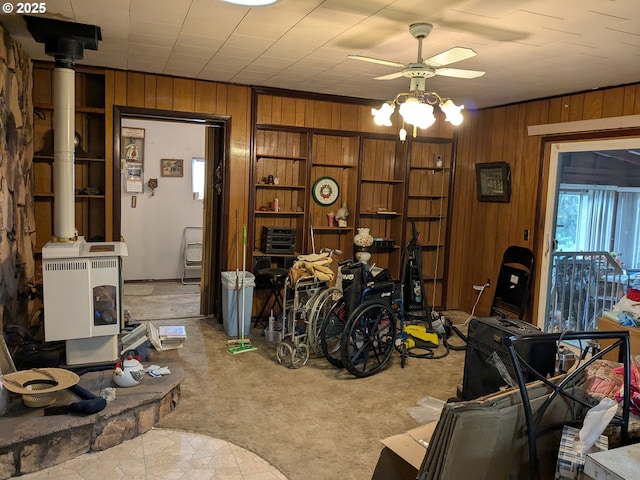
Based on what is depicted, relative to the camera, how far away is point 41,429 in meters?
2.55

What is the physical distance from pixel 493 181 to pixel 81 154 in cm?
423

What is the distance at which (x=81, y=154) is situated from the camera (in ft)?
14.8

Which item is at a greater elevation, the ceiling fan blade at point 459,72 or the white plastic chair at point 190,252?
the ceiling fan blade at point 459,72

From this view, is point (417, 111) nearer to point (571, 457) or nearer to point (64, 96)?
point (571, 457)

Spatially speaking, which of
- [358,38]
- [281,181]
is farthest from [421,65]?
[281,181]

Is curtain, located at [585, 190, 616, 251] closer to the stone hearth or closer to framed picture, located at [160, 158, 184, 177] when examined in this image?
the stone hearth

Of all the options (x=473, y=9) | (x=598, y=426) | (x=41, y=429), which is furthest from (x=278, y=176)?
(x=598, y=426)

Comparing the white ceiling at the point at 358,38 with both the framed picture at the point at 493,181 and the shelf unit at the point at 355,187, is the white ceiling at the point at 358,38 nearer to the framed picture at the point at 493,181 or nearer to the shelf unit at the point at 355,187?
the shelf unit at the point at 355,187

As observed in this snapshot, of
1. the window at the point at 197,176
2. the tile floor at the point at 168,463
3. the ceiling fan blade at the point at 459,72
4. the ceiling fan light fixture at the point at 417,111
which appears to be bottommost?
the tile floor at the point at 168,463

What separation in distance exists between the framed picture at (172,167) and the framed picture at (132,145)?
11.4 inches

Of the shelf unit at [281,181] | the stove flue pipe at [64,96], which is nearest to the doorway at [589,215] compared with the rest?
the shelf unit at [281,181]

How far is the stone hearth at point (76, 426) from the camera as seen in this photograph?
2.49m

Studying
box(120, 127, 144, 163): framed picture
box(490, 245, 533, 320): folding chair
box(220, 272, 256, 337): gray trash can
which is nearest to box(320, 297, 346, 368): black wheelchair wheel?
box(220, 272, 256, 337): gray trash can

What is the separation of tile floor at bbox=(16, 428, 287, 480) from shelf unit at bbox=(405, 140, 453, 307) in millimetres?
3593
